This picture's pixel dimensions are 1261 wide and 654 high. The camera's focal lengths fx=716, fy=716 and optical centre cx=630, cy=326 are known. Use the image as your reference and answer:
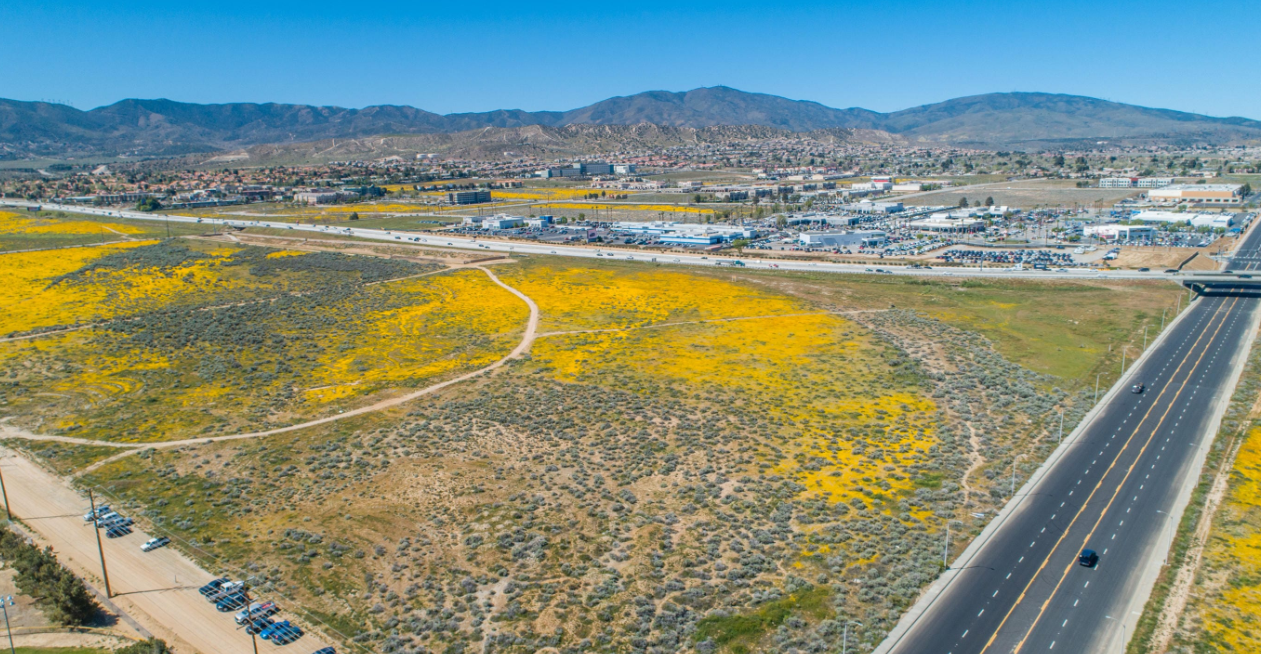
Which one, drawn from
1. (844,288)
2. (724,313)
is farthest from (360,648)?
(844,288)

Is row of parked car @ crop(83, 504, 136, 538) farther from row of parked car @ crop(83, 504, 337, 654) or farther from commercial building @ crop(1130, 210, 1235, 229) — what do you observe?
commercial building @ crop(1130, 210, 1235, 229)

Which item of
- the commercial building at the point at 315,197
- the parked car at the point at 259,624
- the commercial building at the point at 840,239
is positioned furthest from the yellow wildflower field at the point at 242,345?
the commercial building at the point at 315,197

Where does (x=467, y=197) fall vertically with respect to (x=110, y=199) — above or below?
above

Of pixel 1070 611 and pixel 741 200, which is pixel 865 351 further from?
pixel 741 200

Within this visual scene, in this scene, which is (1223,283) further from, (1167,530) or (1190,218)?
(1167,530)

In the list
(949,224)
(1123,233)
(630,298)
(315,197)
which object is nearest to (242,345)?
(630,298)

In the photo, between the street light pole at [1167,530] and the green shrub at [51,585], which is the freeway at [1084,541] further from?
the green shrub at [51,585]
